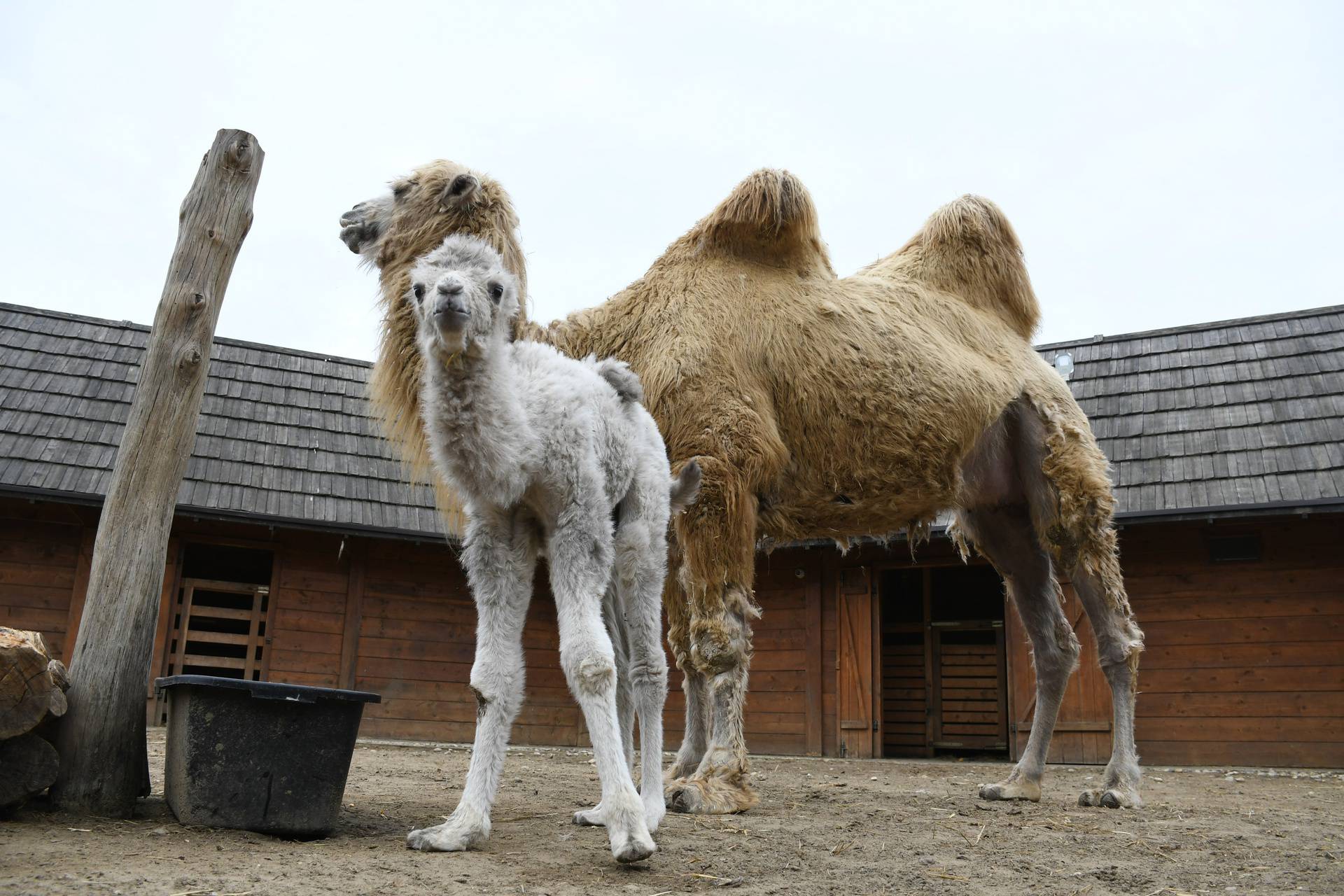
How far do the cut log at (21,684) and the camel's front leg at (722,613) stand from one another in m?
2.56

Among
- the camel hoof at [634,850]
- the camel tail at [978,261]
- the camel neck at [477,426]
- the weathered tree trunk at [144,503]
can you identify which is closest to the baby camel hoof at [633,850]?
the camel hoof at [634,850]

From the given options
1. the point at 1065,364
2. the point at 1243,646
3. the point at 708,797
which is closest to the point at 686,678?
the point at 708,797

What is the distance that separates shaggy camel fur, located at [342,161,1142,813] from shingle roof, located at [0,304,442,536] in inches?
272

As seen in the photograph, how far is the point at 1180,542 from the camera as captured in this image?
35.8 feet

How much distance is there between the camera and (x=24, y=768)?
3762mm

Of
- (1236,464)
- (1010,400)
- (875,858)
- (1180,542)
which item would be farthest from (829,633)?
(875,858)

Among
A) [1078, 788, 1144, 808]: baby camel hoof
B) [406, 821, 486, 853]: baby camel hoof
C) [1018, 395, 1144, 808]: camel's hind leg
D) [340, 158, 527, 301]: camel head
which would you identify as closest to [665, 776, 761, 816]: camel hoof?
[406, 821, 486, 853]: baby camel hoof

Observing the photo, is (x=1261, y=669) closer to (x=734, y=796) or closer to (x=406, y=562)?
(x=734, y=796)

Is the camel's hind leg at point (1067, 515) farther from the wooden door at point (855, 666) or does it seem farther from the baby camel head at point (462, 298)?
the wooden door at point (855, 666)

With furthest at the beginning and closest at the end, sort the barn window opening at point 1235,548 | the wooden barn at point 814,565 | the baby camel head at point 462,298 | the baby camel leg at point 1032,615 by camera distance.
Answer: the barn window opening at point 1235,548
the wooden barn at point 814,565
the baby camel leg at point 1032,615
the baby camel head at point 462,298

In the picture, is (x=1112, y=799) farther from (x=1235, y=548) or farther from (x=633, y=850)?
(x=1235, y=548)

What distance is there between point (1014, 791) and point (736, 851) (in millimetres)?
2889

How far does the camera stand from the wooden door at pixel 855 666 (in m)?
11.8

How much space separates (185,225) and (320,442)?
8276 millimetres
